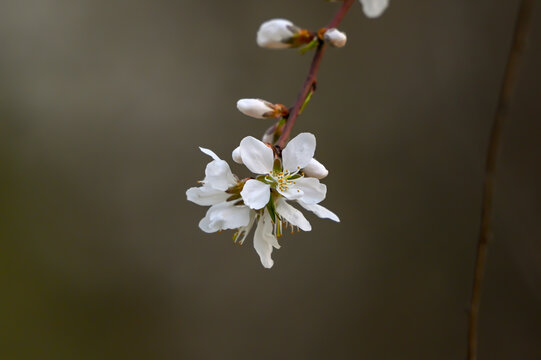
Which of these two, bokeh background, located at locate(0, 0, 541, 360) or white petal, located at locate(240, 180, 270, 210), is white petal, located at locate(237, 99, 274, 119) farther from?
bokeh background, located at locate(0, 0, 541, 360)

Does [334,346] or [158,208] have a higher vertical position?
[158,208]

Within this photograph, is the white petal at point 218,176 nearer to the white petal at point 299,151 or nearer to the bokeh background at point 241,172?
the white petal at point 299,151

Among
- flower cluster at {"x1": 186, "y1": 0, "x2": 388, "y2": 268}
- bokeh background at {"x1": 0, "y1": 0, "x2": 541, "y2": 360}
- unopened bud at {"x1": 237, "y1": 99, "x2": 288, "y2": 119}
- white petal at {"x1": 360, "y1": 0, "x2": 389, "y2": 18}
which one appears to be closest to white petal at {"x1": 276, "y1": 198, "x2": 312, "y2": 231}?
flower cluster at {"x1": 186, "y1": 0, "x2": 388, "y2": 268}

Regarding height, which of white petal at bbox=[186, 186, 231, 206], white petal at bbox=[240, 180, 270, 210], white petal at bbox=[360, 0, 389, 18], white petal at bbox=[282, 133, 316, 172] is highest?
white petal at bbox=[360, 0, 389, 18]

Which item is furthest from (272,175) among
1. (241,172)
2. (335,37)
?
(241,172)

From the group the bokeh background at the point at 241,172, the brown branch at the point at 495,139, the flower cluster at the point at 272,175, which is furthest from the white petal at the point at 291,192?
the bokeh background at the point at 241,172

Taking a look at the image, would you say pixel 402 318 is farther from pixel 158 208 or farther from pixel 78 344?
pixel 78 344

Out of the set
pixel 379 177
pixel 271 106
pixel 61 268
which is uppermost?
pixel 379 177

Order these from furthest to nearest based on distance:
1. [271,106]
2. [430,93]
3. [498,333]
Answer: [430,93], [498,333], [271,106]

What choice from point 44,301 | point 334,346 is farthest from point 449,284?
point 44,301

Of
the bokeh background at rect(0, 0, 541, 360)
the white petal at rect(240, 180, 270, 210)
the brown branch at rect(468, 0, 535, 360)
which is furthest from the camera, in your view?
the bokeh background at rect(0, 0, 541, 360)
